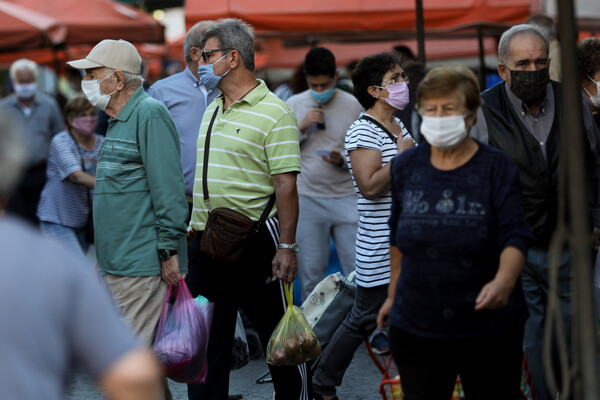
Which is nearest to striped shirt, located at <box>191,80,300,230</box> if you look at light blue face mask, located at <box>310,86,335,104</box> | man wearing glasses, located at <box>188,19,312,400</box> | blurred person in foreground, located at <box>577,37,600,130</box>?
man wearing glasses, located at <box>188,19,312,400</box>

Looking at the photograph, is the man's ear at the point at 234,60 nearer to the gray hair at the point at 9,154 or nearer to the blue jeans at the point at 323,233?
the blue jeans at the point at 323,233

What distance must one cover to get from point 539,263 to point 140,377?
9.17 ft

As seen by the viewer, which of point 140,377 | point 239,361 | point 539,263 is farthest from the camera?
point 239,361

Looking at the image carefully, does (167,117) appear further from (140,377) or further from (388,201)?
(140,377)

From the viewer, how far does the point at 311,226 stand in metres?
7.24

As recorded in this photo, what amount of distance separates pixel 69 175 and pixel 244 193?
3.33 m

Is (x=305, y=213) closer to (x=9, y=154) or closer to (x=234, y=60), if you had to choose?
(x=234, y=60)

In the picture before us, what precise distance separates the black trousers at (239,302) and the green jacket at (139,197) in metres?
0.26

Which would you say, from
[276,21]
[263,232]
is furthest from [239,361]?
[276,21]

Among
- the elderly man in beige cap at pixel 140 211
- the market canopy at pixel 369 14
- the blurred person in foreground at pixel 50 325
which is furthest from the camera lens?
the market canopy at pixel 369 14

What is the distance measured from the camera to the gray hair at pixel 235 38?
5051 mm

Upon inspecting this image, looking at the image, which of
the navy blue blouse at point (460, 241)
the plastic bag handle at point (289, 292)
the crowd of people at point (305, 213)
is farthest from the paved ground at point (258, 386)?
the navy blue blouse at point (460, 241)

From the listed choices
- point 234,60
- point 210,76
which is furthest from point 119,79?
point 234,60

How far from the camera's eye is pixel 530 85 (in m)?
4.56
